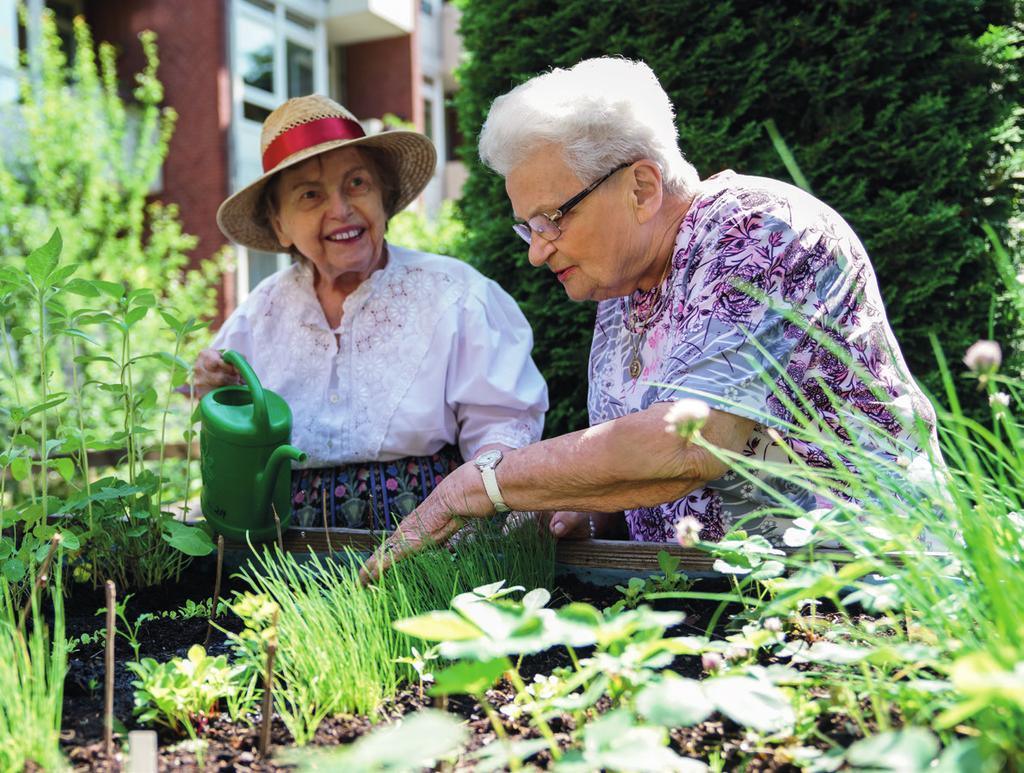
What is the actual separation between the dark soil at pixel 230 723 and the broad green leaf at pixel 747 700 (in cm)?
14

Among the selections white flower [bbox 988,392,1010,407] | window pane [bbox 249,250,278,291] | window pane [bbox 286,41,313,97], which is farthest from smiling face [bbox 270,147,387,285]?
window pane [bbox 286,41,313,97]

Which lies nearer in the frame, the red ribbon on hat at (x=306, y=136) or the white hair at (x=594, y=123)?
the white hair at (x=594, y=123)

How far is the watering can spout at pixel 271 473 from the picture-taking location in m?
1.95

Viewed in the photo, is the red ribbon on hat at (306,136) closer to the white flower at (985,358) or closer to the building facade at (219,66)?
the white flower at (985,358)

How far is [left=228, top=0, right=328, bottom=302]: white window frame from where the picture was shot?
11211mm

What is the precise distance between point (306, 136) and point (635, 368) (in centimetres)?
128

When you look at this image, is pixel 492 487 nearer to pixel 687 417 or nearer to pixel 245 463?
pixel 245 463

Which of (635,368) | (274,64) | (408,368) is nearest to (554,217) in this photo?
(635,368)

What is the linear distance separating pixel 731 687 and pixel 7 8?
10.7 meters

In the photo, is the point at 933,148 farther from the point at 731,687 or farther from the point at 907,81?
the point at 731,687

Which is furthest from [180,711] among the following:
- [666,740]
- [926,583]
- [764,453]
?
[764,453]

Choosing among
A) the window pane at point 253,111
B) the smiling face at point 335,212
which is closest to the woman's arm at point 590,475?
the smiling face at point 335,212

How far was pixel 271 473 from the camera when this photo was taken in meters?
1.98

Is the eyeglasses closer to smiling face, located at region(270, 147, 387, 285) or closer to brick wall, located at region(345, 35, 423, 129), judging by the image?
smiling face, located at region(270, 147, 387, 285)
